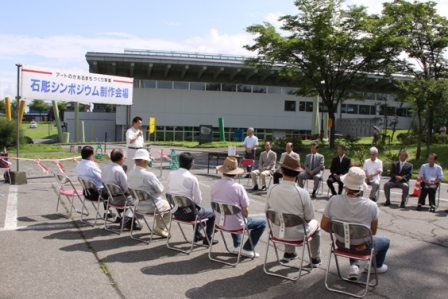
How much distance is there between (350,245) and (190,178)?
2.37m

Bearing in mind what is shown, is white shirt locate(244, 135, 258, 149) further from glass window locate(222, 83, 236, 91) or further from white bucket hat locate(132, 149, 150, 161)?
glass window locate(222, 83, 236, 91)

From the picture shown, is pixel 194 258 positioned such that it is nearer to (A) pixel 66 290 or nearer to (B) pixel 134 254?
(B) pixel 134 254

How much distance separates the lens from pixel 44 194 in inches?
426

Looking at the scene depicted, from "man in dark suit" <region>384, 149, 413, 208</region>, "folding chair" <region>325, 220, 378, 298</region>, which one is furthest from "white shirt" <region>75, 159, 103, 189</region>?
"man in dark suit" <region>384, 149, 413, 208</region>

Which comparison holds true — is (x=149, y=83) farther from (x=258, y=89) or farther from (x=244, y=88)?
(x=258, y=89)

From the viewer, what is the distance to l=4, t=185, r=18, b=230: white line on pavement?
7270mm

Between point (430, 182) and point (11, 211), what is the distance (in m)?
9.32

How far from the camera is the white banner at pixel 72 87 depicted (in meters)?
13.6

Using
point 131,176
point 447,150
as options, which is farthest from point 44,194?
point 447,150

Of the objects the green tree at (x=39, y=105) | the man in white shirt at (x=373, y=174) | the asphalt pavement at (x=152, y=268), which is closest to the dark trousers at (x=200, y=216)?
the asphalt pavement at (x=152, y=268)

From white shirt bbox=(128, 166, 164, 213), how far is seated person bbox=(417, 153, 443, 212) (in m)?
6.72

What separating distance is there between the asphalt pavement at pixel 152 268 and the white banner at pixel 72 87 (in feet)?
22.2

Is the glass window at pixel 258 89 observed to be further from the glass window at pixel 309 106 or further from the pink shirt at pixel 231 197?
the pink shirt at pixel 231 197

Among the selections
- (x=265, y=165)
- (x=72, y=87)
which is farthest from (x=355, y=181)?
(x=72, y=87)
